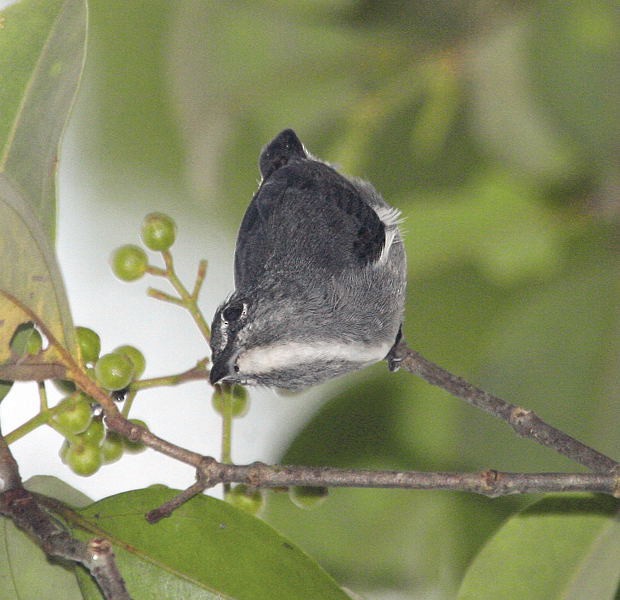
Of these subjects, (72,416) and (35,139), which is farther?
(35,139)

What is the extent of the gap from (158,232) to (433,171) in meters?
1.08

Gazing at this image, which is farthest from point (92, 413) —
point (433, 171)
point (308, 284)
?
point (433, 171)

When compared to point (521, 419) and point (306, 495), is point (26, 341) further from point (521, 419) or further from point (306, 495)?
point (521, 419)

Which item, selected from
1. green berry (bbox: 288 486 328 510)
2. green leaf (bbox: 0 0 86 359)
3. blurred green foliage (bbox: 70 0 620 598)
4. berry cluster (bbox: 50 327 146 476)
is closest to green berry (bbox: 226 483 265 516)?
green berry (bbox: 288 486 328 510)

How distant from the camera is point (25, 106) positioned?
170 centimetres

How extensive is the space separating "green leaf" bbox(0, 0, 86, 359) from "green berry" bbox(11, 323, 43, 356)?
0.24 feet

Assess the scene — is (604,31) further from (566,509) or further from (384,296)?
(566,509)

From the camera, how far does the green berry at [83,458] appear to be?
63.6 inches

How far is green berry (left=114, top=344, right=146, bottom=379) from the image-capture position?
1.71 m

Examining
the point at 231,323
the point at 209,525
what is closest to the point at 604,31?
the point at 231,323

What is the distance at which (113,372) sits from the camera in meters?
1.61

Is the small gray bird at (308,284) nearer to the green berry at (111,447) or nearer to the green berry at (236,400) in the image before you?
the green berry at (236,400)

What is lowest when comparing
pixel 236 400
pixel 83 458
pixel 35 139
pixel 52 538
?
pixel 52 538

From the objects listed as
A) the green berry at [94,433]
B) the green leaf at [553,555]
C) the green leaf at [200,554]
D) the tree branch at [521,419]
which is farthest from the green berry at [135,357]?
the green leaf at [553,555]
